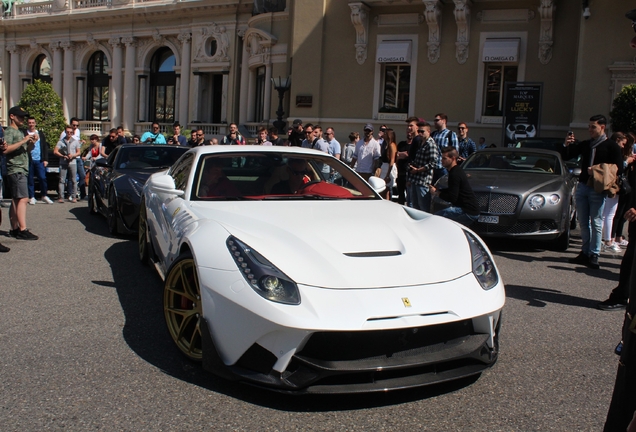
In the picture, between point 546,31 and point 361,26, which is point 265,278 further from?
point 361,26

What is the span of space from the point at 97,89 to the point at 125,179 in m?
33.0

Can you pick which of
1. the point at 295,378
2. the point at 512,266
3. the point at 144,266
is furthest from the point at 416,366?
the point at 512,266

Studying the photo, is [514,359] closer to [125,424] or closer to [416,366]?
[416,366]

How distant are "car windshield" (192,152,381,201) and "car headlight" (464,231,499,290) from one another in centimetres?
136

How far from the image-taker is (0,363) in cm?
384

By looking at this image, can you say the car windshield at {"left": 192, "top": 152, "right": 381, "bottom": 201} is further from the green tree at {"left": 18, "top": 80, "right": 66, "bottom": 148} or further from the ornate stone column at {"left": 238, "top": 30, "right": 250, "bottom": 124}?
the green tree at {"left": 18, "top": 80, "right": 66, "bottom": 148}

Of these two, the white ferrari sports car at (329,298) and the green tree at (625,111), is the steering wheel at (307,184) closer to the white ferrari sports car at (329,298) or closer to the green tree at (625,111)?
the white ferrari sports car at (329,298)

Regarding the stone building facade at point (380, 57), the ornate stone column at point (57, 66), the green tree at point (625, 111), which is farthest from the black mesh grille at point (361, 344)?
the ornate stone column at point (57, 66)

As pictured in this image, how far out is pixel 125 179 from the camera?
8688mm

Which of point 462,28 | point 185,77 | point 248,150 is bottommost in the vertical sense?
point 248,150

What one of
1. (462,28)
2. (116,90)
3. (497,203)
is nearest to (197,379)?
(497,203)

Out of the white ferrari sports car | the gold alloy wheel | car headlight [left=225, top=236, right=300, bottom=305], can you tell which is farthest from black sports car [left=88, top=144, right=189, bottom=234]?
car headlight [left=225, top=236, right=300, bottom=305]

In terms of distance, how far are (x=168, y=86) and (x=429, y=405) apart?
35100 millimetres

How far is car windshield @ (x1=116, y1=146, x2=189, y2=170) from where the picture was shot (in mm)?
9594
